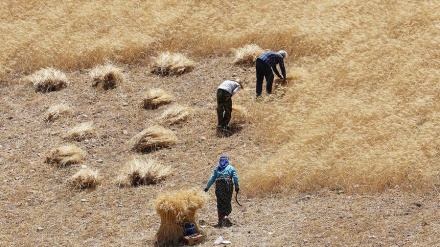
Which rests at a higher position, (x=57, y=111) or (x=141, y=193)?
(x=57, y=111)

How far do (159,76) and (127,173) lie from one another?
5673mm

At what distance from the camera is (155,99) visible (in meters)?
21.7

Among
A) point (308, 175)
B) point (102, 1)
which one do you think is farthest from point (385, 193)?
point (102, 1)

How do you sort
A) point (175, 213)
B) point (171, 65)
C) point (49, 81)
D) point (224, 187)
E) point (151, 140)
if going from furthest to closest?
point (171, 65) < point (49, 81) < point (151, 140) < point (224, 187) < point (175, 213)

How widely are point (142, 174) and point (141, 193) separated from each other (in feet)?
1.71

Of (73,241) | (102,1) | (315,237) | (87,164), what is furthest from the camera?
(102,1)

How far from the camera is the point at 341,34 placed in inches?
938

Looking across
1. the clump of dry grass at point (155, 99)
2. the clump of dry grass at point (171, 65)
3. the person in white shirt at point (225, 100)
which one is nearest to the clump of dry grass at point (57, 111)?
the clump of dry grass at point (155, 99)

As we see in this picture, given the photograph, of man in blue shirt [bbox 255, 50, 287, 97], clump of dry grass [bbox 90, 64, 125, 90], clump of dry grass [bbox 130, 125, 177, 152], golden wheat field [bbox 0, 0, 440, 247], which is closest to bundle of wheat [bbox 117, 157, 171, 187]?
golden wheat field [bbox 0, 0, 440, 247]

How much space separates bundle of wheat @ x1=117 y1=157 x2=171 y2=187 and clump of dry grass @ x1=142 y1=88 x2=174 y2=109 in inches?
139

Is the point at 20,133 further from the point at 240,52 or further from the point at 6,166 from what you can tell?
the point at 240,52

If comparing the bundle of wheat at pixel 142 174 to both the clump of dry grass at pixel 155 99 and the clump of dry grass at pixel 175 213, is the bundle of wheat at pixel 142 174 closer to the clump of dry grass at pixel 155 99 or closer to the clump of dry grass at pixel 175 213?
the clump of dry grass at pixel 175 213

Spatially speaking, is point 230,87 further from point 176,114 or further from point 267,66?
point 176,114

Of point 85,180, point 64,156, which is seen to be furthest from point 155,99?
point 85,180
